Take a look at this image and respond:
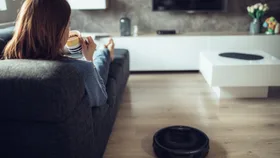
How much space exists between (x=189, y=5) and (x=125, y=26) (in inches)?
36.6

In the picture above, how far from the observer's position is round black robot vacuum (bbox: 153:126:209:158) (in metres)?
1.55

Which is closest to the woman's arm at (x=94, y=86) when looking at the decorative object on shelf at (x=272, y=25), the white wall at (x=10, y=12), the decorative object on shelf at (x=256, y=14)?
the white wall at (x=10, y=12)

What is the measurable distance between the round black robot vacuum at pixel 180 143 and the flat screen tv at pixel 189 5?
2.31m

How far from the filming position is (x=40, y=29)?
1066mm

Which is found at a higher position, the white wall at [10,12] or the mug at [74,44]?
the white wall at [10,12]

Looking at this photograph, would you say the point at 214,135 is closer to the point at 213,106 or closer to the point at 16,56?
the point at 213,106

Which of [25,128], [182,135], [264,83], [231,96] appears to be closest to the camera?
[25,128]

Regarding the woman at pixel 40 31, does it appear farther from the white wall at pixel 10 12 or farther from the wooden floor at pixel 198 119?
the white wall at pixel 10 12

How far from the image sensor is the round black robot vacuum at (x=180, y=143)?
1552mm

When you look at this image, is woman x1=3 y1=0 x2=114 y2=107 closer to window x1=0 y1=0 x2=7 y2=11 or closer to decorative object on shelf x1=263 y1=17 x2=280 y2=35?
window x1=0 y1=0 x2=7 y2=11

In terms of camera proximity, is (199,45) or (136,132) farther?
(199,45)

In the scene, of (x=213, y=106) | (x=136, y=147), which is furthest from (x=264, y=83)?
(x=136, y=147)

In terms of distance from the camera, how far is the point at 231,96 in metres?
2.68

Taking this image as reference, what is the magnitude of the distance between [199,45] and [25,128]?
2.90m
